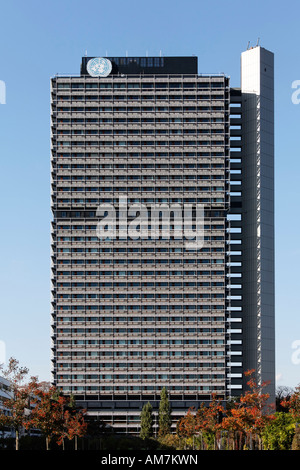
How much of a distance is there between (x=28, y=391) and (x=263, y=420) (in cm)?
3505

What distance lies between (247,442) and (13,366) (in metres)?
49.5

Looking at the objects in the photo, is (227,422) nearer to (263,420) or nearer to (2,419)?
→ (263,420)

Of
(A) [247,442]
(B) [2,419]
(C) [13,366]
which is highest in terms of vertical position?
(C) [13,366]
